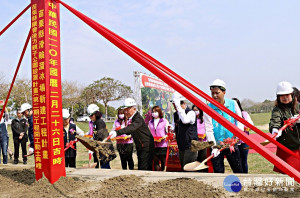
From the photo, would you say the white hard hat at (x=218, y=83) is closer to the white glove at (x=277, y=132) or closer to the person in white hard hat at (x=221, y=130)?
the person in white hard hat at (x=221, y=130)

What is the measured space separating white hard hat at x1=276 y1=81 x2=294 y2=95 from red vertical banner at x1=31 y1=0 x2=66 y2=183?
2.38 metres

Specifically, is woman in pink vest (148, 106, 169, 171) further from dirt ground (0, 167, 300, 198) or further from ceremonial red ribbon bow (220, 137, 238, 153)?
dirt ground (0, 167, 300, 198)

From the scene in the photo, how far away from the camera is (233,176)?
2643 millimetres

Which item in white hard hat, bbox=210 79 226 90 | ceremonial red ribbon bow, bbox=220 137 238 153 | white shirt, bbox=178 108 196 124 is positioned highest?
white hard hat, bbox=210 79 226 90

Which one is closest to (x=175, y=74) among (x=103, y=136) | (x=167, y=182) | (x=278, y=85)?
(x=167, y=182)

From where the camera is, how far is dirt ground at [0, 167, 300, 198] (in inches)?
93.4

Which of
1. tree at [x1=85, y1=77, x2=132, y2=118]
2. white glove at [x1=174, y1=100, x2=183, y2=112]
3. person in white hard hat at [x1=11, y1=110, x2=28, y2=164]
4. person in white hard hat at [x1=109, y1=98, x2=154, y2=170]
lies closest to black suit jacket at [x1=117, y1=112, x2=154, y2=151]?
person in white hard hat at [x1=109, y1=98, x2=154, y2=170]

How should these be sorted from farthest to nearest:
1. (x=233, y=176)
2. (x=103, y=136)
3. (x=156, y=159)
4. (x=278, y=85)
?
(x=156, y=159) → (x=103, y=136) → (x=278, y=85) → (x=233, y=176)

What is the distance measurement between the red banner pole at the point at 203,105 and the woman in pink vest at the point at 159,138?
10.2 ft


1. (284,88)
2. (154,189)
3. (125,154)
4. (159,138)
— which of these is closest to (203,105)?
(154,189)

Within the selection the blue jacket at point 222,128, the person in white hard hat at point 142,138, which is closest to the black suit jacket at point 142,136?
the person in white hard hat at point 142,138

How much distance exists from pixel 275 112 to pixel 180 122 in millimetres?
1639

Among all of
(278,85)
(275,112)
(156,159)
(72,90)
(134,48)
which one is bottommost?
(156,159)

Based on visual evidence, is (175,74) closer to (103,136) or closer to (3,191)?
(3,191)
